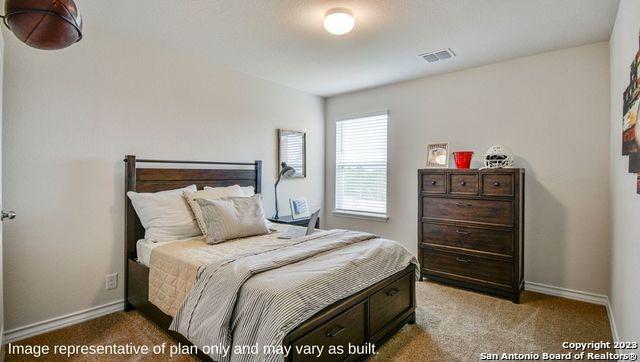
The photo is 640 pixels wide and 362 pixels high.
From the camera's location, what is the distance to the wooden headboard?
279cm

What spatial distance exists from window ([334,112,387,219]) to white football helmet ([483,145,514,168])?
139cm

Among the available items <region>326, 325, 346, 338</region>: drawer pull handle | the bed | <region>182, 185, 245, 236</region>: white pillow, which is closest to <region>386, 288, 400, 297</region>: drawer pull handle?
the bed

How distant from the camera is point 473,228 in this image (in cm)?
318

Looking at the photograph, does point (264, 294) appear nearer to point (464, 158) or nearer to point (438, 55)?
point (464, 158)

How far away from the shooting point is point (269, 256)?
2068 millimetres

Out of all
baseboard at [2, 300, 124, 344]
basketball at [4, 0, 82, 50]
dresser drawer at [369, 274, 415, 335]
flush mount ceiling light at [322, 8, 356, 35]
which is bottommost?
baseboard at [2, 300, 124, 344]

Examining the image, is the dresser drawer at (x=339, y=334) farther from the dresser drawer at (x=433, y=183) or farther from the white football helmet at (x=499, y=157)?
the white football helmet at (x=499, y=157)

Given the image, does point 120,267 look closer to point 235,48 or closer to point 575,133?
point 235,48

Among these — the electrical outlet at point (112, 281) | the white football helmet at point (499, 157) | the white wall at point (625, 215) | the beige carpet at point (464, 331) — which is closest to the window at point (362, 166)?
the white football helmet at point (499, 157)

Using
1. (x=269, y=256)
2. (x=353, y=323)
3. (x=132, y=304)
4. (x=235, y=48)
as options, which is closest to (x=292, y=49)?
(x=235, y=48)

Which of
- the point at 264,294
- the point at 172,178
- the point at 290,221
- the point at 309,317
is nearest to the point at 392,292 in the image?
the point at 309,317

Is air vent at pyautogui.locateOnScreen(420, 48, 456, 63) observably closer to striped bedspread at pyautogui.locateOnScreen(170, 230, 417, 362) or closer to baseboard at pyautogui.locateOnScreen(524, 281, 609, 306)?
striped bedspread at pyautogui.locateOnScreen(170, 230, 417, 362)

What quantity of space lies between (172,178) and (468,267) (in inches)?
118

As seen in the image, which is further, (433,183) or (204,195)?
(433,183)
